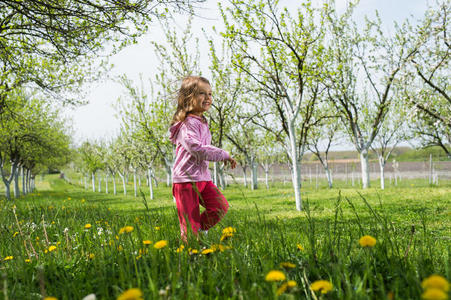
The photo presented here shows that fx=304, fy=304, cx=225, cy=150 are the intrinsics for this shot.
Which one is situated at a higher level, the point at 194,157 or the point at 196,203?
the point at 194,157

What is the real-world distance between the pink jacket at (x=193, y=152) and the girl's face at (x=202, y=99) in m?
0.10

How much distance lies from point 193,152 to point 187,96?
2.26ft

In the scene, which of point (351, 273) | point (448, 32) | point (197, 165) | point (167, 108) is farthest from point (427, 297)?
point (167, 108)

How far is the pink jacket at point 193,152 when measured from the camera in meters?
2.91

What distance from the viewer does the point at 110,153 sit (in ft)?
101

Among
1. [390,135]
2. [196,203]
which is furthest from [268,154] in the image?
[196,203]

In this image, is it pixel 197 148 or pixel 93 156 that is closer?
pixel 197 148

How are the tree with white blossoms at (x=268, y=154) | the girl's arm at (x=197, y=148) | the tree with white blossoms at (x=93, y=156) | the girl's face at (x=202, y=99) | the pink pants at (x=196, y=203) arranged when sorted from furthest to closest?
the tree with white blossoms at (x=268, y=154)
the tree with white blossoms at (x=93, y=156)
the girl's face at (x=202, y=99)
the pink pants at (x=196, y=203)
the girl's arm at (x=197, y=148)

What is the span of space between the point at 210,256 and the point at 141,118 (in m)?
17.1

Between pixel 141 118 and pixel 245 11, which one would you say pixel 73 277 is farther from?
pixel 141 118

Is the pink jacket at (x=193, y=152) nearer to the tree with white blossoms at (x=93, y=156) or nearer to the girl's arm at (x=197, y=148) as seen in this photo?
the girl's arm at (x=197, y=148)

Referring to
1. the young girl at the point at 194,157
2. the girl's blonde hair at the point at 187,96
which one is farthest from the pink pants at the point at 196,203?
the girl's blonde hair at the point at 187,96

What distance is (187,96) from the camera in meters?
3.26

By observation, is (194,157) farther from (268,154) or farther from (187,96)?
(268,154)
